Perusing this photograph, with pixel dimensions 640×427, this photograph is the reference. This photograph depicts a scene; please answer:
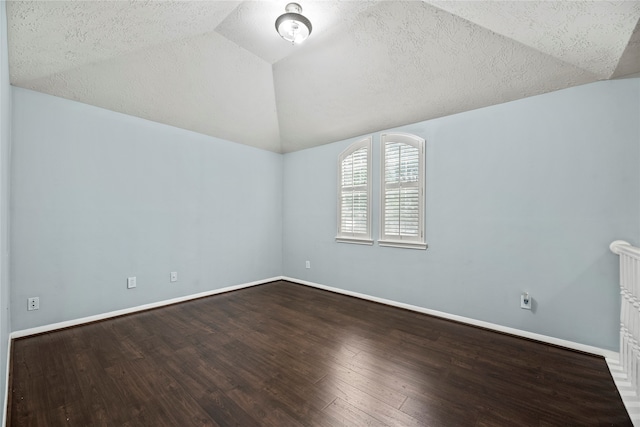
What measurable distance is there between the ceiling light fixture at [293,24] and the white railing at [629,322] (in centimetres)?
302

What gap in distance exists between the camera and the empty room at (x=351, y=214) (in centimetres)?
186

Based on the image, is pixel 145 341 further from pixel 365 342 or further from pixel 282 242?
pixel 282 242

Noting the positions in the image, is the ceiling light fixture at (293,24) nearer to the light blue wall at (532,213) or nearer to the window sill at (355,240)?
the light blue wall at (532,213)

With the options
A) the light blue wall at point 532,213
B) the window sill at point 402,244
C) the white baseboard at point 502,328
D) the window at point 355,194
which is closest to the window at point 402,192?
the window sill at point 402,244

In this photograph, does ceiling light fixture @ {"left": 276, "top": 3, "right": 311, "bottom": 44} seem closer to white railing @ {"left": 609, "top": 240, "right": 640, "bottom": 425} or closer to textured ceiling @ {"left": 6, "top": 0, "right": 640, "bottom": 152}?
textured ceiling @ {"left": 6, "top": 0, "right": 640, "bottom": 152}

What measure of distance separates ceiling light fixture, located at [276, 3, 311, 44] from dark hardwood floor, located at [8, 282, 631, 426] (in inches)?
113

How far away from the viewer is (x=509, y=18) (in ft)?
6.83

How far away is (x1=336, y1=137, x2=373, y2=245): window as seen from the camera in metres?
4.00

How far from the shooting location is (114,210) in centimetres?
319

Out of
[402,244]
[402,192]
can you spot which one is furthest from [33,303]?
[402,192]

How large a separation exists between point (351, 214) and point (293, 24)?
2573 millimetres

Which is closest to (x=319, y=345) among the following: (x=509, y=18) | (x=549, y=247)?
(x=549, y=247)

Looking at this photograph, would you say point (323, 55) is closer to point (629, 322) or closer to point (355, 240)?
point (355, 240)

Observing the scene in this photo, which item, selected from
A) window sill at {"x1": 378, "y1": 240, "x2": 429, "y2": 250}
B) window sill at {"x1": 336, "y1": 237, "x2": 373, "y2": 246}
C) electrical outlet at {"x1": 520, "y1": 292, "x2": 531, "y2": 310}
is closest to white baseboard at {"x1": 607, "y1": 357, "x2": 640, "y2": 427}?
electrical outlet at {"x1": 520, "y1": 292, "x2": 531, "y2": 310}
